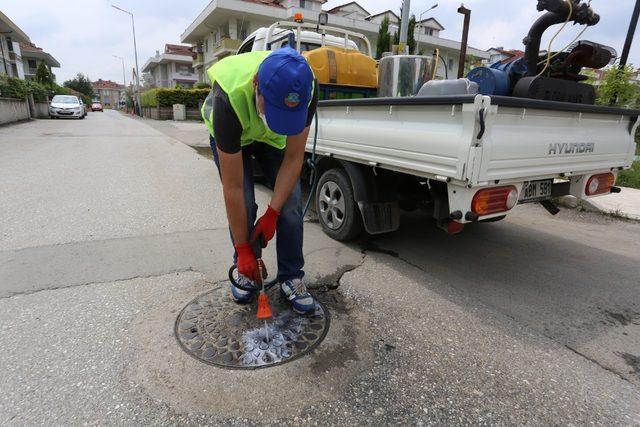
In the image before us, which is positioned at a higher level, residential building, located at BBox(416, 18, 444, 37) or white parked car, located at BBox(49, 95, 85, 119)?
residential building, located at BBox(416, 18, 444, 37)

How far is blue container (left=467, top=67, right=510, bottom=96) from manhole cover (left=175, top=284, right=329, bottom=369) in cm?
273

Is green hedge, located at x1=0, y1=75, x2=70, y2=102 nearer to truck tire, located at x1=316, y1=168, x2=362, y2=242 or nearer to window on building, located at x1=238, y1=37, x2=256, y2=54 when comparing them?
window on building, located at x1=238, y1=37, x2=256, y2=54

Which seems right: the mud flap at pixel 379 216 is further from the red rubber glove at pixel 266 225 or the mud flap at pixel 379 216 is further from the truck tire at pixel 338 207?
the red rubber glove at pixel 266 225

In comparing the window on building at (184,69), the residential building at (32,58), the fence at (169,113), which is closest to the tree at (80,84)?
Answer: the residential building at (32,58)

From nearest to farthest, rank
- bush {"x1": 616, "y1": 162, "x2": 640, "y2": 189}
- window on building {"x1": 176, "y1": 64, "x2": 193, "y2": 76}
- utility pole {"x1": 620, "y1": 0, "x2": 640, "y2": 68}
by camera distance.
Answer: utility pole {"x1": 620, "y1": 0, "x2": 640, "y2": 68} → bush {"x1": 616, "y1": 162, "x2": 640, "y2": 189} → window on building {"x1": 176, "y1": 64, "x2": 193, "y2": 76}

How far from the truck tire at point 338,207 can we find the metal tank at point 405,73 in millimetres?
1556

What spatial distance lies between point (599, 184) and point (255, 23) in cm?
2810

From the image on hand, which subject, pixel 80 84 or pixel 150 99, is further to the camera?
pixel 80 84

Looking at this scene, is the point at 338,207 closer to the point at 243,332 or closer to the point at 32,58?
the point at 243,332

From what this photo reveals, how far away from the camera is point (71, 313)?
8.17 ft

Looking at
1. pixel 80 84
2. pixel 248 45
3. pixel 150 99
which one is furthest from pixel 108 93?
pixel 248 45

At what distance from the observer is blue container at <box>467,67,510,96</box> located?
147 inches

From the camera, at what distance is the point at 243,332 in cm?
235

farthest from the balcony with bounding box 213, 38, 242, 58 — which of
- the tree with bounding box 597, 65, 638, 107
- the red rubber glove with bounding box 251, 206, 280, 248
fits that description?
the red rubber glove with bounding box 251, 206, 280, 248
